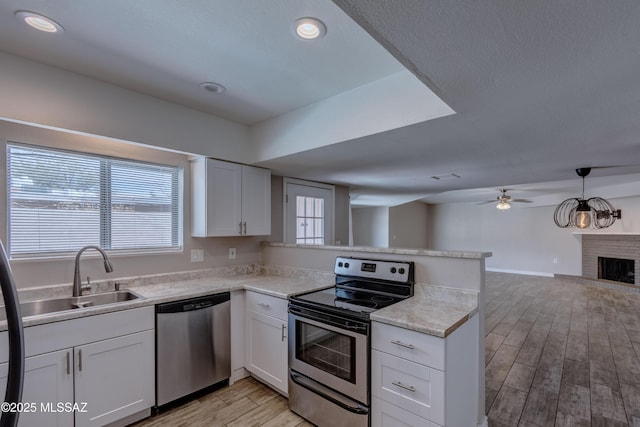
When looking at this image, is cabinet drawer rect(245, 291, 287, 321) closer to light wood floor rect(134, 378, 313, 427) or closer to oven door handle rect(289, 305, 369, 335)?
oven door handle rect(289, 305, 369, 335)

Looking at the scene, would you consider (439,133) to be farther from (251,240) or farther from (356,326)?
(251,240)

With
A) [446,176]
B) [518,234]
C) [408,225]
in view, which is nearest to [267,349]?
[446,176]

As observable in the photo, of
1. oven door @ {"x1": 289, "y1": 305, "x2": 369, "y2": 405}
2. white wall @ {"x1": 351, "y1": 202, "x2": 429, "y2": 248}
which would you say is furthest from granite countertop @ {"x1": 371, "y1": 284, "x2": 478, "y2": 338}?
white wall @ {"x1": 351, "y1": 202, "x2": 429, "y2": 248}

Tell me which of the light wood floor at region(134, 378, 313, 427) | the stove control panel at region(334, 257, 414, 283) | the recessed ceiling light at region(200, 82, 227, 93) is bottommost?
the light wood floor at region(134, 378, 313, 427)

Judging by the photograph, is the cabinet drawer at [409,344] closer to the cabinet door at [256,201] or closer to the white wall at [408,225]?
the cabinet door at [256,201]

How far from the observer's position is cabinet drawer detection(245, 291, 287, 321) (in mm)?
2410

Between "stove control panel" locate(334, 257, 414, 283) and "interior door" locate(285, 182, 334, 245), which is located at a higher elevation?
"interior door" locate(285, 182, 334, 245)

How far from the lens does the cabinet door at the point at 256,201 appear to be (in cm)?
309

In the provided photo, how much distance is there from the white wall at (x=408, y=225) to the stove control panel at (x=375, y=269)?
622 centimetres

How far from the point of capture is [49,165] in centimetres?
225

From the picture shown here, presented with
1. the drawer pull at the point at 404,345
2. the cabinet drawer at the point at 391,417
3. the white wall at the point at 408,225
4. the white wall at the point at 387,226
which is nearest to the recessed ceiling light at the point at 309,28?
the drawer pull at the point at 404,345

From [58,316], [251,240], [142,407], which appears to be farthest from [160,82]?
[142,407]

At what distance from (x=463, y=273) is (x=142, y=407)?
2460mm

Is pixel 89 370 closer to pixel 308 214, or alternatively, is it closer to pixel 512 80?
pixel 308 214
